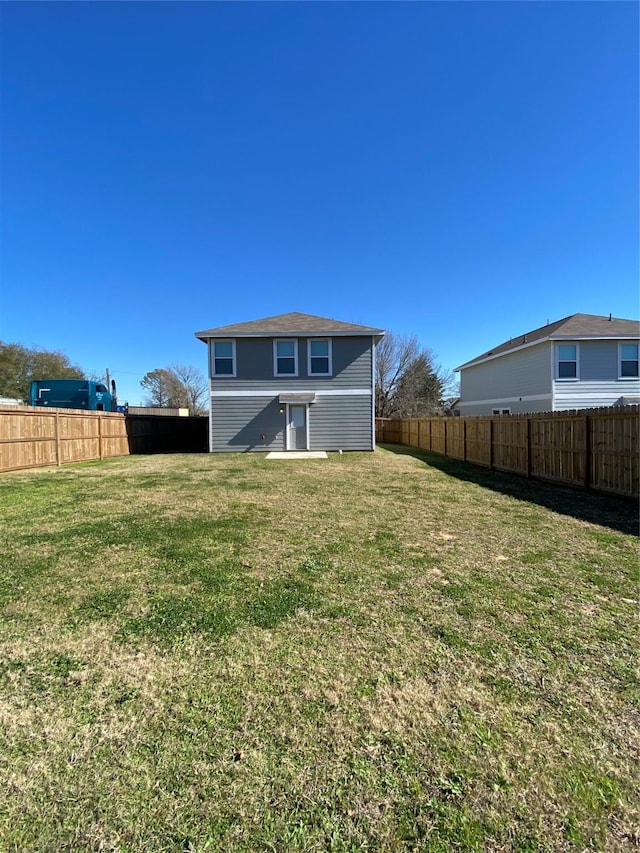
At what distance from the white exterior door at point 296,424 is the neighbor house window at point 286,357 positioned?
59.9 inches

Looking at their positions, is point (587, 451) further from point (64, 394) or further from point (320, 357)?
point (64, 394)

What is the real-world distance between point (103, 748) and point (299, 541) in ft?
9.67

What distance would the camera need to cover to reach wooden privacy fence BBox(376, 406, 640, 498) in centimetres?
643

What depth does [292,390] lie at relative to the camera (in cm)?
1553

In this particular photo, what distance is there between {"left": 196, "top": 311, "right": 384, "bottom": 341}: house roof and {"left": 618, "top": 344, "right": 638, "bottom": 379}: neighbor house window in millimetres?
11277

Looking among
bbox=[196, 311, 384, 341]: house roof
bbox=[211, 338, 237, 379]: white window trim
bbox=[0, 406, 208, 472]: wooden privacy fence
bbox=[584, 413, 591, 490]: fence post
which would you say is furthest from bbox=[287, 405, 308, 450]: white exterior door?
bbox=[584, 413, 591, 490]: fence post

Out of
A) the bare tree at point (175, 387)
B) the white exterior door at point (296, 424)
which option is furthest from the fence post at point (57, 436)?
the bare tree at point (175, 387)

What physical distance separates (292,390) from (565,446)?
33.4ft

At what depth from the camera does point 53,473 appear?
10.0 metres

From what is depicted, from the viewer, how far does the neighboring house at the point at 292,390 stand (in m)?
15.5

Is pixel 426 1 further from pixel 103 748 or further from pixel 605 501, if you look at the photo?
pixel 103 748

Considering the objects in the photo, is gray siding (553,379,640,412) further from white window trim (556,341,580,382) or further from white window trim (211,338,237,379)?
white window trim (211,338,237,379)

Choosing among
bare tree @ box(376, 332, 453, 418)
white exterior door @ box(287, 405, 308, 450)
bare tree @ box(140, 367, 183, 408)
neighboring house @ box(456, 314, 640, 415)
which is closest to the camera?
white exterior door @ box(287, 405, 308, 450)

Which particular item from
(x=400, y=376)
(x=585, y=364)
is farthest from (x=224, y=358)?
(x=400, y=376)
